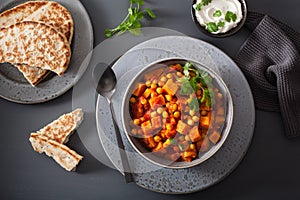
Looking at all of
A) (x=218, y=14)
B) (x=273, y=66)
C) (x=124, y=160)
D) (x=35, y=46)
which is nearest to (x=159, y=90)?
(x=124, y=160)

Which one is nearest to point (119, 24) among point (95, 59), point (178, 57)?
point (95, 59)

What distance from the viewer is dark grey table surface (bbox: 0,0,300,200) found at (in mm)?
2467

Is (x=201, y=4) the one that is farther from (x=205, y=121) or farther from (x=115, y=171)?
(x=115, y=171)

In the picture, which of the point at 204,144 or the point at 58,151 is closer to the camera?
the point at 204,144

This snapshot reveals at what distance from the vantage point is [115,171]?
250cm

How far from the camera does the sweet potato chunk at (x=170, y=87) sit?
7.50ft

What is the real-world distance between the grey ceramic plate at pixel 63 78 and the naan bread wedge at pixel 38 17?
0.13 feet

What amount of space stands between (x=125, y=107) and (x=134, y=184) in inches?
18.3

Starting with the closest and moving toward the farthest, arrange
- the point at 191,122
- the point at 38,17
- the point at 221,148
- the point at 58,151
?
the point at 191,122 → the point at 221,148 → the point at 58,151 → the point at 38,17

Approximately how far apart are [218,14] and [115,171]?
1012mm

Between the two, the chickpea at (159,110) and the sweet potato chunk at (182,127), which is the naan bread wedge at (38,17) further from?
the sweet potato chunk at (182,127)

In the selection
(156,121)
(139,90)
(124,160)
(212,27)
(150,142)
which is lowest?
(124,160)

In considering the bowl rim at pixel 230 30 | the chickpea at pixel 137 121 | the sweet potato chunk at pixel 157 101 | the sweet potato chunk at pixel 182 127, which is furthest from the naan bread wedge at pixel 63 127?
the bowl rim at pixel 230 30

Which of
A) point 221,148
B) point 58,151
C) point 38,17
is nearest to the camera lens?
point 221,148
